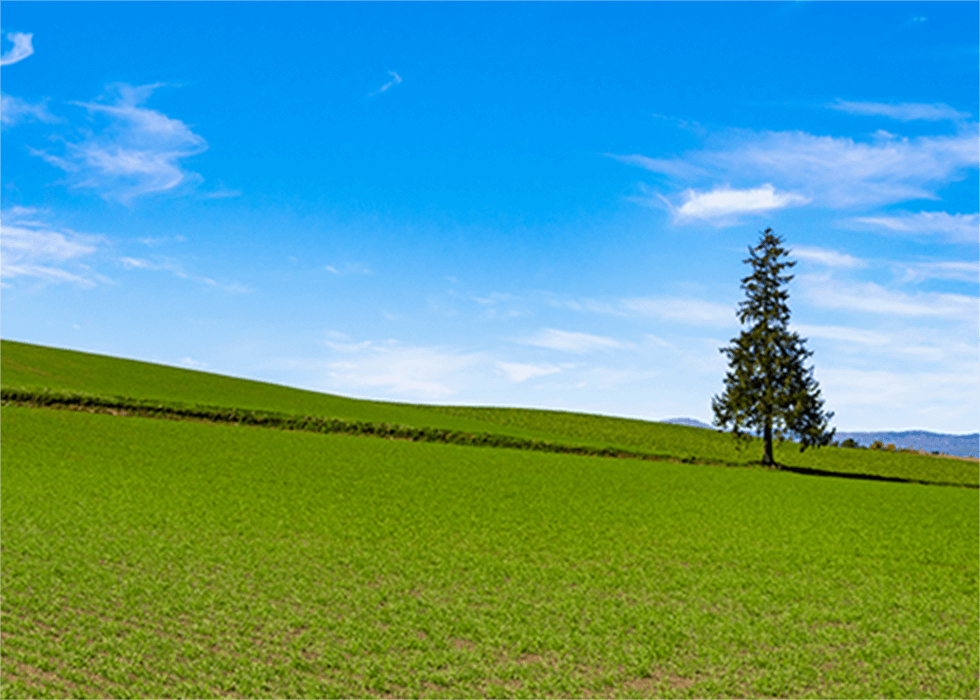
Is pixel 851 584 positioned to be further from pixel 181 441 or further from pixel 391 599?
pixel 181 441

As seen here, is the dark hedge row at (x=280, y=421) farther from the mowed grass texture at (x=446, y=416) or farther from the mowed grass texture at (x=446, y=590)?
the mowed grass texture at (x=446, y=590)

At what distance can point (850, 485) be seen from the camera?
3497 cm

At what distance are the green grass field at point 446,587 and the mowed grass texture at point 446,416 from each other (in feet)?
63.4

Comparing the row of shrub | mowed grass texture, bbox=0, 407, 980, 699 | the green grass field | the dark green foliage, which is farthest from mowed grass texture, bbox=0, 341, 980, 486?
mowed grass texture, bbox=0, 407, 980, 699

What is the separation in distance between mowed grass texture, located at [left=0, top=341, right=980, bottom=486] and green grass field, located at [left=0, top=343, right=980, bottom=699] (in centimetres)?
1933

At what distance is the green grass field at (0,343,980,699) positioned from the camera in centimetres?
848

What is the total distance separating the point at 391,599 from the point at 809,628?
6.56 m

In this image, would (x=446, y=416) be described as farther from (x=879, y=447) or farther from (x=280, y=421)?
(x=879, y=447)

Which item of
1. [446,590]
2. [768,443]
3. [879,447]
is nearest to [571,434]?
[768,443]

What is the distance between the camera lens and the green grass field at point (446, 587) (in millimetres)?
8477

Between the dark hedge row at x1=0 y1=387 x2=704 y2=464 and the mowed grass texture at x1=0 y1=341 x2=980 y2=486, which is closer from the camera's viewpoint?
the dark hedge row at x1=0 y1=387 x2=704 y2=464

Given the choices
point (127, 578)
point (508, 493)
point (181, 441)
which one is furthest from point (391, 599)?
point (181, 441)

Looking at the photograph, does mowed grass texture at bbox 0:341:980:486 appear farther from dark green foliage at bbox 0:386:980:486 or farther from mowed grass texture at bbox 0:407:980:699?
mowed grass texture at bbox 0:407:980:699

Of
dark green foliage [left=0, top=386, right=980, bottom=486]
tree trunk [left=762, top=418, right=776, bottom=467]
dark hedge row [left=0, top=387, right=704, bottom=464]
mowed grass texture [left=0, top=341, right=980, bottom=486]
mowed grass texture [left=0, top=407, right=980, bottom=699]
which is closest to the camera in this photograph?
mowed grass texture [left=0, top=407, right=980, bottom=699]
